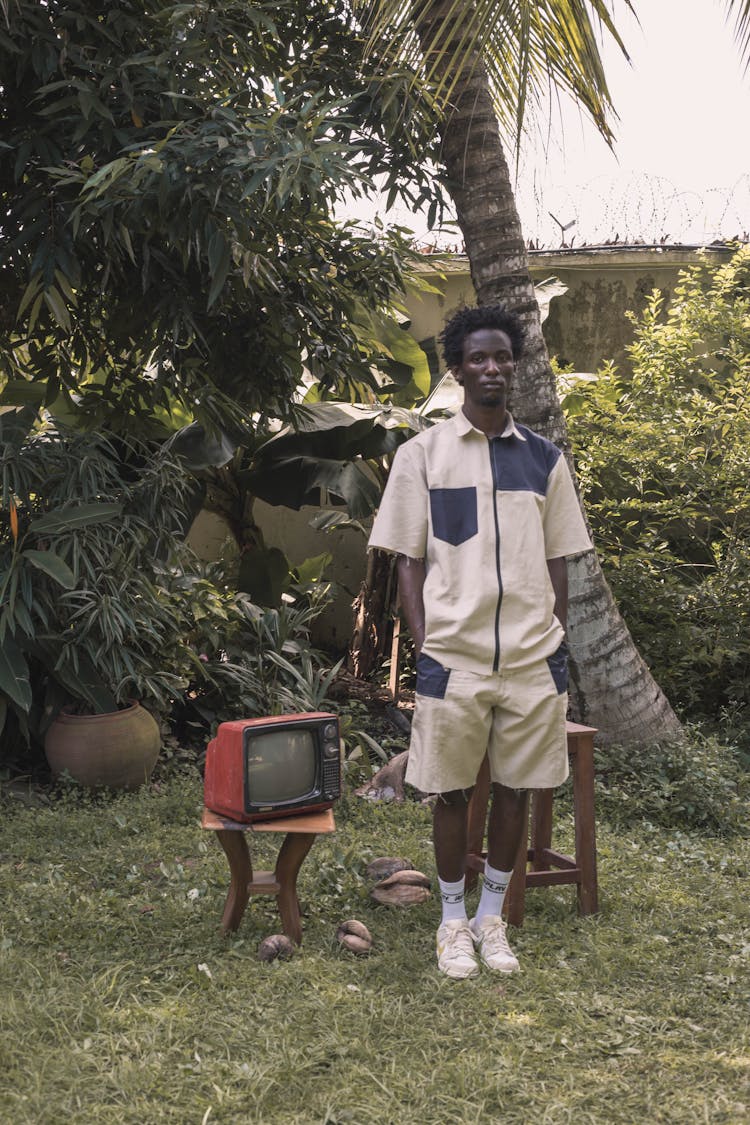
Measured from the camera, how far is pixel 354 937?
11.8ft

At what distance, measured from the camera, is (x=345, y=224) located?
6.00 metres

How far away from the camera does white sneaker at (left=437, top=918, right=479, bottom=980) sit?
3.37 m

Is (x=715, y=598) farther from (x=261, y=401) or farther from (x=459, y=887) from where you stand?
(x=459, y=887)

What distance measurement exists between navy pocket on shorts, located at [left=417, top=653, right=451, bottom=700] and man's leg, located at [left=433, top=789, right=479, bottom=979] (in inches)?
12.8

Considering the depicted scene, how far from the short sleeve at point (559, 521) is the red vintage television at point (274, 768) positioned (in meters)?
0.95

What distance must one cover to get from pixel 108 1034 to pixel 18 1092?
33 cm

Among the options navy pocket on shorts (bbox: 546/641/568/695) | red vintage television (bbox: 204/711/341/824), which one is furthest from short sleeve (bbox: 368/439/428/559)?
red vintage television (bbox: 204/711/341/824)

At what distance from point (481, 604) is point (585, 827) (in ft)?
3.78

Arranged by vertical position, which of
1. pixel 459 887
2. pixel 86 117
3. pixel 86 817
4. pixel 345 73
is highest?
pixel 345 73

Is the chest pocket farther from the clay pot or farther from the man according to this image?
the clay pot

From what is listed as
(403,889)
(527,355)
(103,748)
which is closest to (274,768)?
(403,889)

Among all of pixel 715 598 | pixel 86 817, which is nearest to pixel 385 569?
pixel 715 598

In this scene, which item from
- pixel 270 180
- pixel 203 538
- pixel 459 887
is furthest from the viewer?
pixel 203 538

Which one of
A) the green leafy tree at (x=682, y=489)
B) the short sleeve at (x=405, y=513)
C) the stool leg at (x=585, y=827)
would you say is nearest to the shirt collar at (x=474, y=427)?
the short sleeve at (x=405, y=513)
